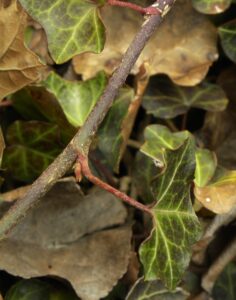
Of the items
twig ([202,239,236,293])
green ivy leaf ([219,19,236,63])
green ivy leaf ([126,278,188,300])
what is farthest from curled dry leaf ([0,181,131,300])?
green ivy leaf ([219,19,236,63])

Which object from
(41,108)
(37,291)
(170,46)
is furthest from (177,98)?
(37,291)

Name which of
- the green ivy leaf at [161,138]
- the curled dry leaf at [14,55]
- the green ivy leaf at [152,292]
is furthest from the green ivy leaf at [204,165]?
the curled dry leaf at [14,55]

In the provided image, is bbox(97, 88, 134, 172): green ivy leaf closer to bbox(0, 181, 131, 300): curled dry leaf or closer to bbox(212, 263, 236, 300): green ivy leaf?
bbox(0, 181, 131, 300): curled dry leaf

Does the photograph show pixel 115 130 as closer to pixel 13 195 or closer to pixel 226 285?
pixel 13 195

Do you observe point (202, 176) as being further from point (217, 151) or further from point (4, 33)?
point (4, 33)

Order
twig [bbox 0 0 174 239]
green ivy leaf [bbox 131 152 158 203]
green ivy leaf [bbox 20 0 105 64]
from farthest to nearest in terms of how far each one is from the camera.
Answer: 1. green ivy leaf [bbox 131 152 158 203]
2. green ivy leaf [bbox 20 0 105 64]
3. twig [bbox 0 0 174 239]

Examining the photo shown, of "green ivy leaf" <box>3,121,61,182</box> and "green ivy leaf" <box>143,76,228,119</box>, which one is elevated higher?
"green ivy leaf" <box>143,76,228,119</box>
